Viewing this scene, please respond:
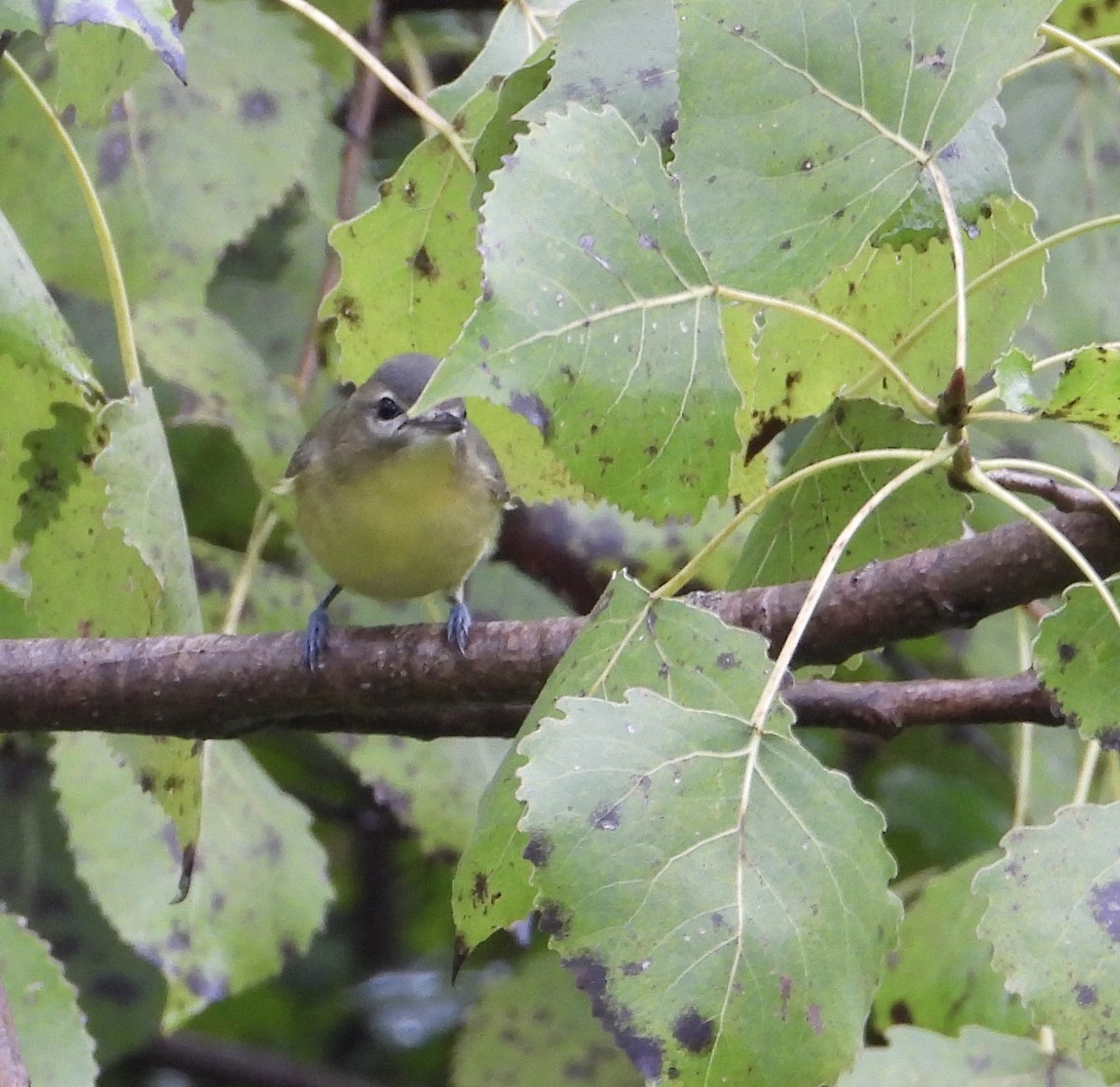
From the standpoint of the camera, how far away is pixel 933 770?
377 cm

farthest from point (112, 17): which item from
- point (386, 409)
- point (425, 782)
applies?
point (386, 409)

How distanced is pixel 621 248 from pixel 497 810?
1.77ft

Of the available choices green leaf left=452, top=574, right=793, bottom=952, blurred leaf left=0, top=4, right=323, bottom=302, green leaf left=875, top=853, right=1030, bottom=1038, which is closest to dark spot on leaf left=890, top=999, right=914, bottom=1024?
green leaf left=875, top=853, right=1030, bottom=1038

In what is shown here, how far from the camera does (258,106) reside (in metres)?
2.99

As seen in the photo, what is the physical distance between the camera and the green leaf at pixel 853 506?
1978mm

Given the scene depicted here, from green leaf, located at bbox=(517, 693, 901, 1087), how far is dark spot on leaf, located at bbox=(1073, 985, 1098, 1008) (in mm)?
164

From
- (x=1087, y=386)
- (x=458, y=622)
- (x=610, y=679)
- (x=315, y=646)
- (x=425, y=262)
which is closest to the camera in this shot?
(x=1087, y=386)

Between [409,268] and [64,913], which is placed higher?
[409,268]

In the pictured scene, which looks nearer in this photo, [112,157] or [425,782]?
[425,782]

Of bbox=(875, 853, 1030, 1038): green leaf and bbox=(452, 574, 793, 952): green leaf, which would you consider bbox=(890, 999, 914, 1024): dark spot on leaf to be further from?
bbox=(452, 574, 793, 952): green leaf

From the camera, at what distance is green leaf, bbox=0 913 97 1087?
84.1 inches

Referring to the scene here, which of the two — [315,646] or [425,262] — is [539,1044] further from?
[425,262]

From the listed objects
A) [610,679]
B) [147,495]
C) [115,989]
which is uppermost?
[147,495]

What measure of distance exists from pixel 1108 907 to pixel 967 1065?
0.70m
